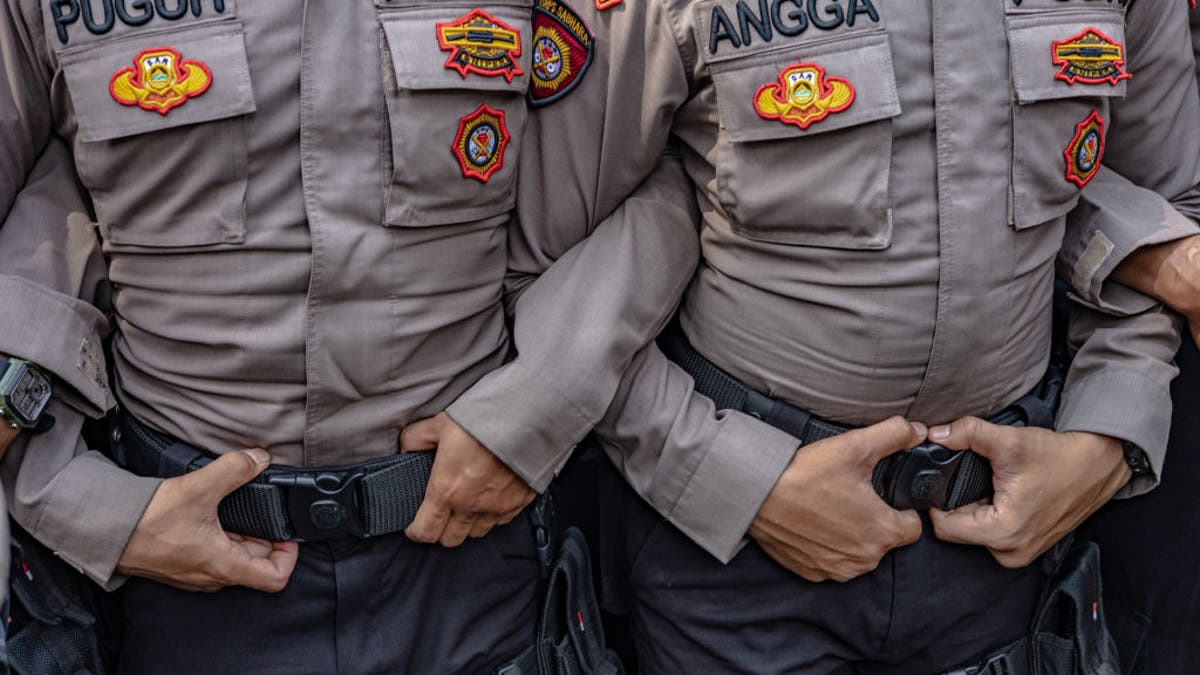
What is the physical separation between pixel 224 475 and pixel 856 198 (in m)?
0.87

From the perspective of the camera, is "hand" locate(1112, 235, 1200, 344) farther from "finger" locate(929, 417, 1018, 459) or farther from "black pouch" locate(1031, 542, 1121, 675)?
"black pouch" locate(1031, 542, 1121, 675)

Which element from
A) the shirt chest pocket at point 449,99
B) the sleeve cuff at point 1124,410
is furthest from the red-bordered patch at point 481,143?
the sleeve cuff at point 1124,410

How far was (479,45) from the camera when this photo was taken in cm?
138

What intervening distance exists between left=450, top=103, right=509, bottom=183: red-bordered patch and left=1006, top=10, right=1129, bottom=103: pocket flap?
659mm

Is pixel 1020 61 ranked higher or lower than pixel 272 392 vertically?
higher

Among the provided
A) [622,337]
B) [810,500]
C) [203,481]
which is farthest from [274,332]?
[810,500]

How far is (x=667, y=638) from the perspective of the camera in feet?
5.51

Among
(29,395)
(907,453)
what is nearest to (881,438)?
(907,453)

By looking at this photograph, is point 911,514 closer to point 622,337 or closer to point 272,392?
point 622,337

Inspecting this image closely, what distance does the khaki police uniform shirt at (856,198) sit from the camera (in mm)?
1410

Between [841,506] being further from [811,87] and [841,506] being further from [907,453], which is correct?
[811,87]

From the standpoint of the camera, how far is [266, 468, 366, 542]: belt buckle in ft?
4.72

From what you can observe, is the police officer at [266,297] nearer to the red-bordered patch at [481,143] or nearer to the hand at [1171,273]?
the red-bordered patch at [481,143]

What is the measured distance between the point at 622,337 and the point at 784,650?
528mm
